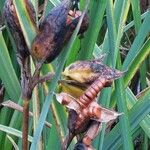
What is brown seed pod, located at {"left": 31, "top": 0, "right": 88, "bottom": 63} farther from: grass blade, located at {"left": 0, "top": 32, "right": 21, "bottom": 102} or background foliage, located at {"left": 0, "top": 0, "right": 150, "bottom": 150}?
grass blade, located at {"left": 0, "top": 32, "right": 21, "bottom": 102}

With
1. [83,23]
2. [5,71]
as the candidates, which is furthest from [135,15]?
→ [83,23]

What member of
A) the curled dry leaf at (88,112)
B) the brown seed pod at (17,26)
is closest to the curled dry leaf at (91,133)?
the curled dry leaf at (88,112)

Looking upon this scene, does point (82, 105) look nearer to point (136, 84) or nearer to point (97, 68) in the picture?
point (97, 68)

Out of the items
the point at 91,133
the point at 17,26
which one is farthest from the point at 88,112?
the point at 17,26

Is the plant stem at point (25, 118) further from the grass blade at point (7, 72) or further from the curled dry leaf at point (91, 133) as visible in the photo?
the grass blade at point (7, 72)

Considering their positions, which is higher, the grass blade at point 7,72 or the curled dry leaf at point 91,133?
the curled dry leaf at point 91,133

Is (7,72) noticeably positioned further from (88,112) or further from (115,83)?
(88,112)
